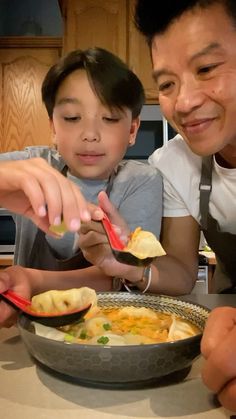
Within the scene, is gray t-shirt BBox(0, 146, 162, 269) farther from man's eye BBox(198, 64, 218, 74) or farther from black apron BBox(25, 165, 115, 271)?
man's eye BBox(198, 64, 218, 74)

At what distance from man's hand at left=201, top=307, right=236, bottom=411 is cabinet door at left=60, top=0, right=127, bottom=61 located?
2742 millimetres

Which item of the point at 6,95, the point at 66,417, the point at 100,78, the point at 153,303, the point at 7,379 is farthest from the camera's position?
the point at 6,95

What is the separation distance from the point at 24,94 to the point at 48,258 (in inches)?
85.0

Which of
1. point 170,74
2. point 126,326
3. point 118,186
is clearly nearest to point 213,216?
point 118,186

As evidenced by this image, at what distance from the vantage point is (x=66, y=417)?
562 mm

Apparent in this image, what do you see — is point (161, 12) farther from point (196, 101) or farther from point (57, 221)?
point (57, 221)

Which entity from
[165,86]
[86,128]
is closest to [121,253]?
[165,86]

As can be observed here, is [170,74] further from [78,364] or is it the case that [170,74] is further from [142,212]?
[78,364]

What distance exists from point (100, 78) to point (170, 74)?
14.2 inches

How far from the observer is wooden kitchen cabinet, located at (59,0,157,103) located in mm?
3031

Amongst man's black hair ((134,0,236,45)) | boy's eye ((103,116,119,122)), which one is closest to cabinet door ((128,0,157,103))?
boy's eye ((103,116,119,122))

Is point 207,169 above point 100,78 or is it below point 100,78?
below

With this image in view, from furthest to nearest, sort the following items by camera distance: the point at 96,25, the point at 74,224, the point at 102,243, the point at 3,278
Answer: the point at 96,25
the point at 102,243
the point at 3,278
the point at 74,224

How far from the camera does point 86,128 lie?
1241 mm
